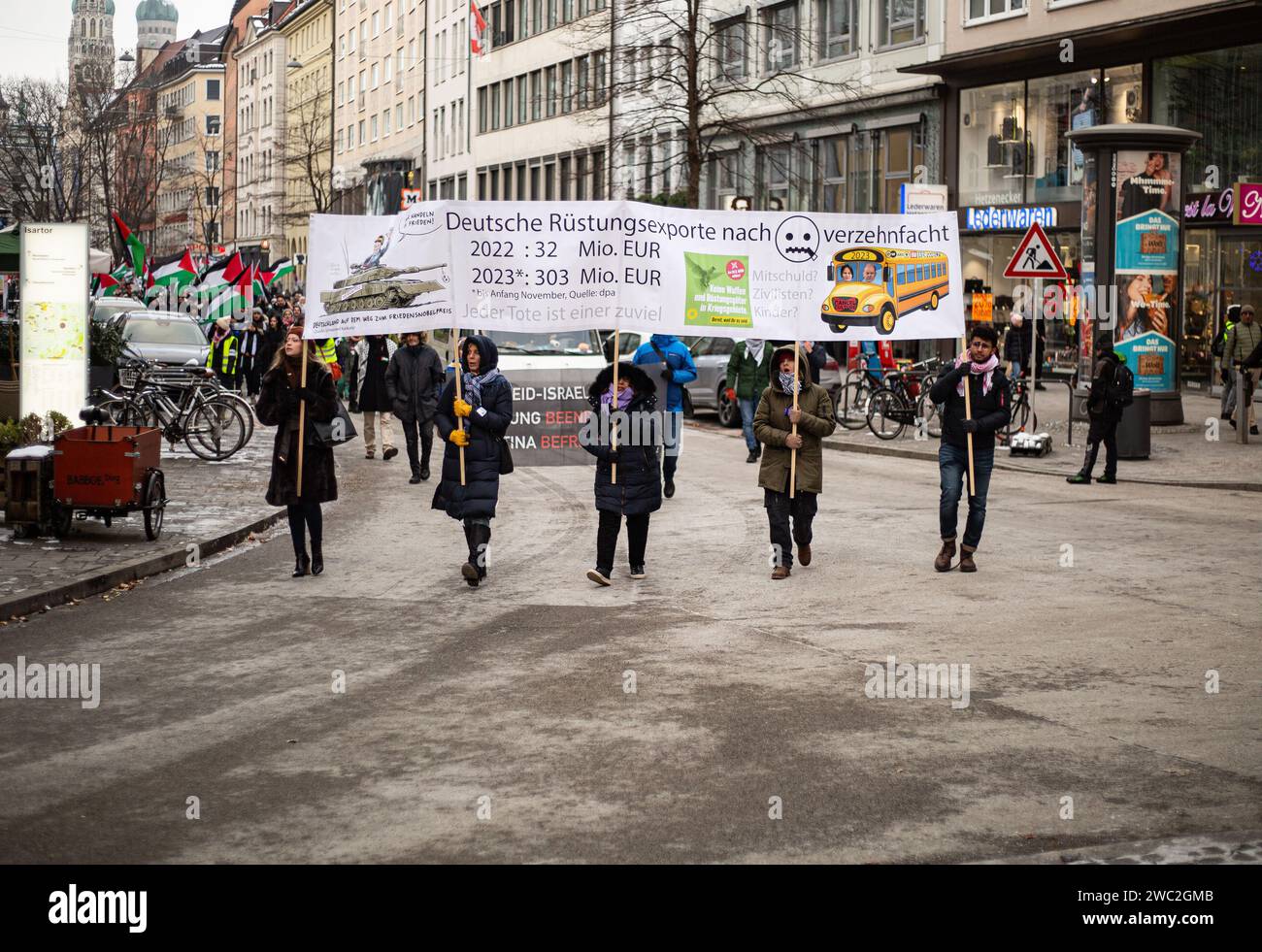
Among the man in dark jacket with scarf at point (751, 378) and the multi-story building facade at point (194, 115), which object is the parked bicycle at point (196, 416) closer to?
the man in dark jacket with scarf at point (751, 378)

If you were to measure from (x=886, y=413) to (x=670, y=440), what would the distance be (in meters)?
9.61

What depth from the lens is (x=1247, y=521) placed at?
52.0 ft

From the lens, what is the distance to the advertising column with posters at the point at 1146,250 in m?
24.7

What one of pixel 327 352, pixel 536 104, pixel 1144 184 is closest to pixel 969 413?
pixel 327 352

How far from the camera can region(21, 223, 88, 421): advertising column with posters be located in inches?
676

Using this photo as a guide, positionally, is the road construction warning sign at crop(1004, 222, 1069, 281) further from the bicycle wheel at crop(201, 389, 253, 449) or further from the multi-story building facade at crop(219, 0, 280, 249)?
the multi-story building facade at crop(219, 0, 280, 249)

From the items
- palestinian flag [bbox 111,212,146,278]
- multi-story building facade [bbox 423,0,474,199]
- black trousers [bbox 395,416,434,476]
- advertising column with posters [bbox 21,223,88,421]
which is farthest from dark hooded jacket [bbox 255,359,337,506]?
multi-story building facade [bbox 423,0,474,199]

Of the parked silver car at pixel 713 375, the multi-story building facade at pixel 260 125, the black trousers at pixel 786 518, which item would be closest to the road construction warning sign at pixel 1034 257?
the parked silver car at pixel 713 375

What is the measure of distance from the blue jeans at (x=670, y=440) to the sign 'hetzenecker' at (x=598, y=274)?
370 cm

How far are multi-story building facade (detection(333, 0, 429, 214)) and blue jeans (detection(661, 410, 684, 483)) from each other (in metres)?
62.0

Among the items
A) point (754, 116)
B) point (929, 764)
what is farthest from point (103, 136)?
point (929, 764)

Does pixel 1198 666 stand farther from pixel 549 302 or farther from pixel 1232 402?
pixel 1232 402

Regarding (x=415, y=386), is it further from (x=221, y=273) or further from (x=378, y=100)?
(x=378, y=100)

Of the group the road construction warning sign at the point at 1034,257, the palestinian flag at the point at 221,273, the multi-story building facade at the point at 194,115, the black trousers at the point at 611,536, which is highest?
the multi-story building facade at the point at 194,115
